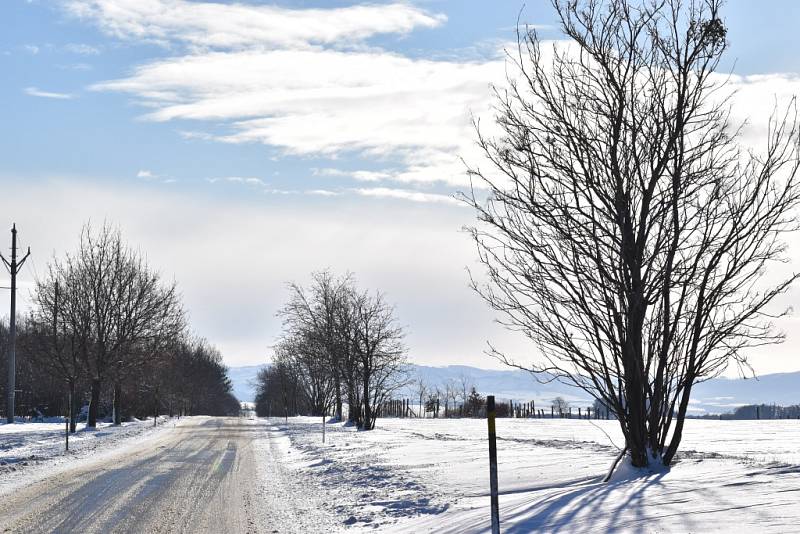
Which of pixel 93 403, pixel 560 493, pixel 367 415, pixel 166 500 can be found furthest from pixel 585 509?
pixel 93 403

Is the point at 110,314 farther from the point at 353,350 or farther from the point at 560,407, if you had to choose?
the point at 560,407

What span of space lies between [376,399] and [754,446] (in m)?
24.3

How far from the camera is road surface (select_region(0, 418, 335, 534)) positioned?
11.3 m

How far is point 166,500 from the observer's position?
1385cm

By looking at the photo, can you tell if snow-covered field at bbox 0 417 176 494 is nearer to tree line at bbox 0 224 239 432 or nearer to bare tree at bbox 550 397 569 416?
tree line at bbox 0 224 239 432

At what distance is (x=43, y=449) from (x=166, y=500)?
1556 cm

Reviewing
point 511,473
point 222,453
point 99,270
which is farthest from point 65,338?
point 511,473

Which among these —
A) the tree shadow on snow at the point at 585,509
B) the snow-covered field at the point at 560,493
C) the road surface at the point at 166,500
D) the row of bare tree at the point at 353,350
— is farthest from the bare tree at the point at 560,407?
the tree shadow on snow at the point at 585,509

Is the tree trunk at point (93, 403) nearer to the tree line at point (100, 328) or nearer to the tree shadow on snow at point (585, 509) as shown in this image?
the tree line at point (100, 328)

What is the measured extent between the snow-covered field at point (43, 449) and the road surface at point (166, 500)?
2.42ft

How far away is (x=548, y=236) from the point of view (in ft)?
41.6

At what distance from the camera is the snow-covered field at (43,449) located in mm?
18844

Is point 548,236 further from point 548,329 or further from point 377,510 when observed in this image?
point 377,510

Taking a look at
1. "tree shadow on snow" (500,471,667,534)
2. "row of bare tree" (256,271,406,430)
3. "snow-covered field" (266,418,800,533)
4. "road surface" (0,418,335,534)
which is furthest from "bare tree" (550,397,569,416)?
"tree shadow on snow" (500,471,667,534)
